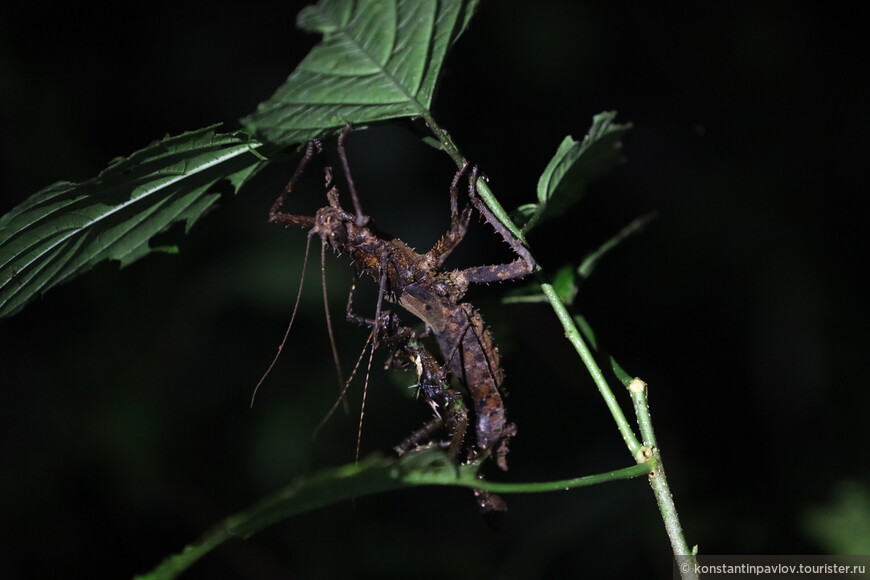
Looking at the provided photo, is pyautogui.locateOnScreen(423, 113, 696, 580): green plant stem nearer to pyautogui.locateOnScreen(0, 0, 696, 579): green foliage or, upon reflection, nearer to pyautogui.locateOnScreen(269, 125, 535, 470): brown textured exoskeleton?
pyautogui.locateOnScreen(0, 0, 696, 579): green foliage

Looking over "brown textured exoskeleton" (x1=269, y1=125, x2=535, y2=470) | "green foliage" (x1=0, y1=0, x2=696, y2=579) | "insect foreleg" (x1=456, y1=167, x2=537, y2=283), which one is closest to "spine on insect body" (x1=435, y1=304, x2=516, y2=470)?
"brown textured exoskeleton" (x1=269, y1=125, x2=535, y2=470)

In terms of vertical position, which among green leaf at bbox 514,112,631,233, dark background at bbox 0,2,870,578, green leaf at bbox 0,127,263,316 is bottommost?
dark background at bbox 0,2,870,578

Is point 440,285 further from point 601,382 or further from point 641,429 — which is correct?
point 641,429

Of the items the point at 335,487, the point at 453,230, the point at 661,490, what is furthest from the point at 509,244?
the point at 335,487

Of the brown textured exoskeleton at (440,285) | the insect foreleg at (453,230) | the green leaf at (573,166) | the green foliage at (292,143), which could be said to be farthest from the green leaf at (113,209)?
the green leaf at (573,166)

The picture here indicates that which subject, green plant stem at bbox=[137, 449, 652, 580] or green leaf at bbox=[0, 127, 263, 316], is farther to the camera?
green leaf at bbox=[0, 127, 263, 316]
